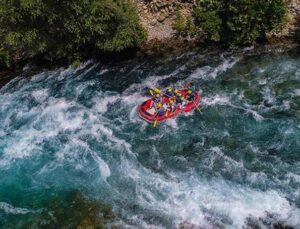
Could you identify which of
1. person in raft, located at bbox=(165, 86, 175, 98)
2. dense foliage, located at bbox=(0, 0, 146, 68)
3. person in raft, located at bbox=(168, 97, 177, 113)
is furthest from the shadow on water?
dense foliage, located at bbox=(0, 0, 146, 68)

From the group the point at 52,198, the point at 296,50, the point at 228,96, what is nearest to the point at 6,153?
the point at 52,198

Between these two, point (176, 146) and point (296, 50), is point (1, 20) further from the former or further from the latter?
point (296, 50)

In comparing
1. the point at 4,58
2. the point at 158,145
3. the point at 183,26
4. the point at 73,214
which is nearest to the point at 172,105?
the point at 158,145

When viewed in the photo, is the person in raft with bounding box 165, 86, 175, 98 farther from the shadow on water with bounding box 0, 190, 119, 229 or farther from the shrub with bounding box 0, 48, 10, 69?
the shrub with bounding box 0, 48, 10, 69

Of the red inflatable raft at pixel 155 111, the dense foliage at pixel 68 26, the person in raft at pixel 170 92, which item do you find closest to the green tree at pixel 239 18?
the dense foliage at pixel 68 26

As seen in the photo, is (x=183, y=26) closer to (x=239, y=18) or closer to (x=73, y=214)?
(x=239, y=18)

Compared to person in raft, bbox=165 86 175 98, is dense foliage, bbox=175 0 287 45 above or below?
above

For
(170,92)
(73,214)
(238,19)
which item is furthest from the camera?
(238,19)
